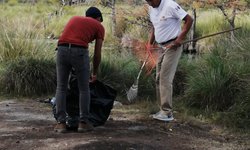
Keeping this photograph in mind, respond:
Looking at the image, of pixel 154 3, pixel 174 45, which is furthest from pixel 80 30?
pixel 174 45

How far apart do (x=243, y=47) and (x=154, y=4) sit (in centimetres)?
229

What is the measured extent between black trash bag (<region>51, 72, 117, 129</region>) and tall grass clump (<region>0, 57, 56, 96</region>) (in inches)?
126

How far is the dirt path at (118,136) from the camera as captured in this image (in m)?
6.13

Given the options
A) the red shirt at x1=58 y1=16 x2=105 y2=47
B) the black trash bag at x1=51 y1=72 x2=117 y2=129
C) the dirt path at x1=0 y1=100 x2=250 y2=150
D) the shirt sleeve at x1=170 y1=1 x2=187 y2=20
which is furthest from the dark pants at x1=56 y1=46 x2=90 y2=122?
the shirt sleeve at x1=170 y1=1 x2=187 y2=20

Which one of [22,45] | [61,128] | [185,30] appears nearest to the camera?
[61,128]

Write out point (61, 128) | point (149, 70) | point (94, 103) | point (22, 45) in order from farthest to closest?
point (22, 45), point (149, 70), point (94, 103), point (61, 128)

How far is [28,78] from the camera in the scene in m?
10.2

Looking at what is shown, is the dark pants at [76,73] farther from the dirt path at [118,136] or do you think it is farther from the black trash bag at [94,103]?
the dirt path at [118,136]

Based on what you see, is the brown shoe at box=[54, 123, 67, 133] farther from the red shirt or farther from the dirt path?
the red shirt

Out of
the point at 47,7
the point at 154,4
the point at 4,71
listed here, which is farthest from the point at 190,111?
the point at 47,7

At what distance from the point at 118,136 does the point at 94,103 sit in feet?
2.32

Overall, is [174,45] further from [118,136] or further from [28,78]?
[28,78]

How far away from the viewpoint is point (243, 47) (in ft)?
29.6

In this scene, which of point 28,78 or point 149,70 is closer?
point 149,70
